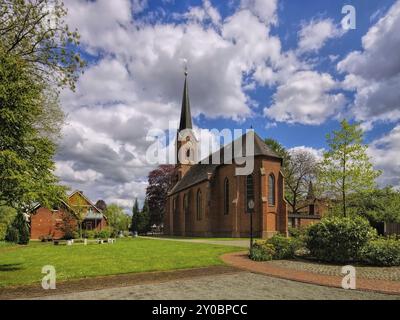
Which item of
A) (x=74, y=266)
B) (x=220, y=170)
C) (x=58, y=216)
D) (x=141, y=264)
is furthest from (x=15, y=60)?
(x=58, y=216)

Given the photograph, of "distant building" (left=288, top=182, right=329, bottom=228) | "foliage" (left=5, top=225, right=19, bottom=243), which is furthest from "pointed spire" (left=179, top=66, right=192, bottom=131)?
"foliage" (left=5, top=225, right=19, bottom=243)

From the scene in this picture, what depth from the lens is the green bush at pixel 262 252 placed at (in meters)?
15.3

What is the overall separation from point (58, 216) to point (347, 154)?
127 feet

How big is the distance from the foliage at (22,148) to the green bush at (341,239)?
12.0m

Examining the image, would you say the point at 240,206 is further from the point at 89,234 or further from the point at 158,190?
the point at 158,190

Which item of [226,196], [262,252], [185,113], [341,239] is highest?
[185,113]

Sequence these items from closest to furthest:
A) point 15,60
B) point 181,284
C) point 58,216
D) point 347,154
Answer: point 181,284 < point 15,60 < point 347,154 < point 58,216

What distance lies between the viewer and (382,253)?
13.5m

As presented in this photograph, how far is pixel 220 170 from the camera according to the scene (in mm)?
41781

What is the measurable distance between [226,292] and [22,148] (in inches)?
389

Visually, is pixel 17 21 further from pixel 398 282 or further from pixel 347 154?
pixel 347 154

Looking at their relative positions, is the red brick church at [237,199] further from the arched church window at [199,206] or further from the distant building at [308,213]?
the distant building at [308,213]

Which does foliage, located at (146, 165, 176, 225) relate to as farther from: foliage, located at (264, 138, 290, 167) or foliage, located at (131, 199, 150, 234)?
foliage, located at (264, 138, 290, 167)

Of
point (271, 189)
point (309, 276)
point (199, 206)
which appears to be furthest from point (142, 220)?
point (309, 276)
